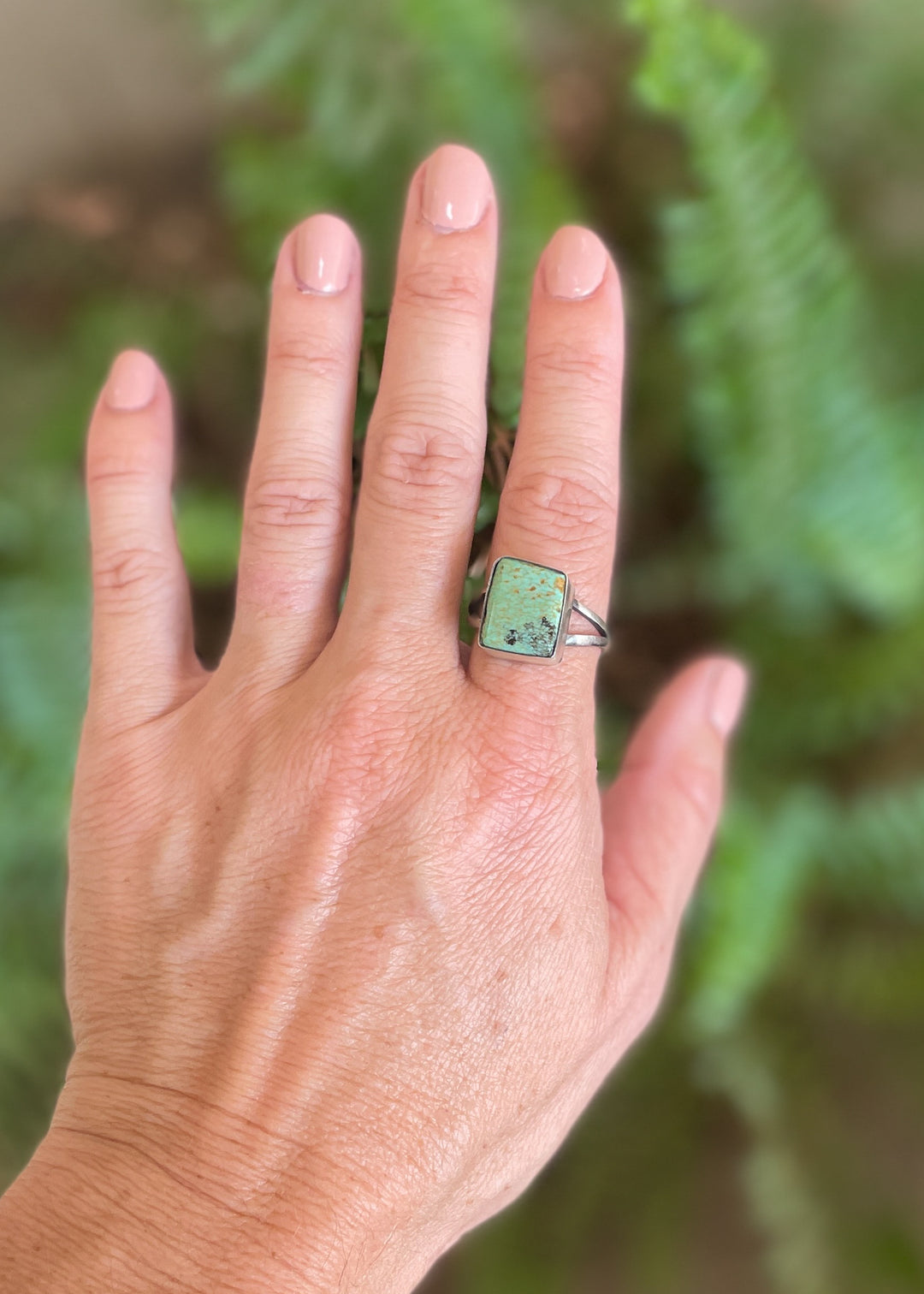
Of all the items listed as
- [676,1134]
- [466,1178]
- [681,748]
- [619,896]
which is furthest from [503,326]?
[676,1134]

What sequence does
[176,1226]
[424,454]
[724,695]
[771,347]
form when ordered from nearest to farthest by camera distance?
[176,1226] < [424,454] < [724,695] < [771,347]

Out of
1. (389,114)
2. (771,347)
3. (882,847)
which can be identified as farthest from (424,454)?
(882,847)

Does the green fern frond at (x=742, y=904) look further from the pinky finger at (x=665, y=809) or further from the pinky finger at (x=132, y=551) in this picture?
the pinky finger at (x=132, y=551)

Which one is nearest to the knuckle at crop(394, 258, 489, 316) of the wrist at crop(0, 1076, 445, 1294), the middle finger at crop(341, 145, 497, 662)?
the middle finger at crop(341, 145, 497, 662)

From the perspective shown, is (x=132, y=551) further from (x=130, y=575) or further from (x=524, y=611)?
(x=524, y=611)

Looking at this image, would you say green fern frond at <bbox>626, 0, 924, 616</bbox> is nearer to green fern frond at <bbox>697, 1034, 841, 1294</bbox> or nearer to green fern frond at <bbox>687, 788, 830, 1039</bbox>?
green fern frond at <bbox>687, 788, 830, 1039</bbox>

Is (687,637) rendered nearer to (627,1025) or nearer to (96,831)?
(627,1025)
